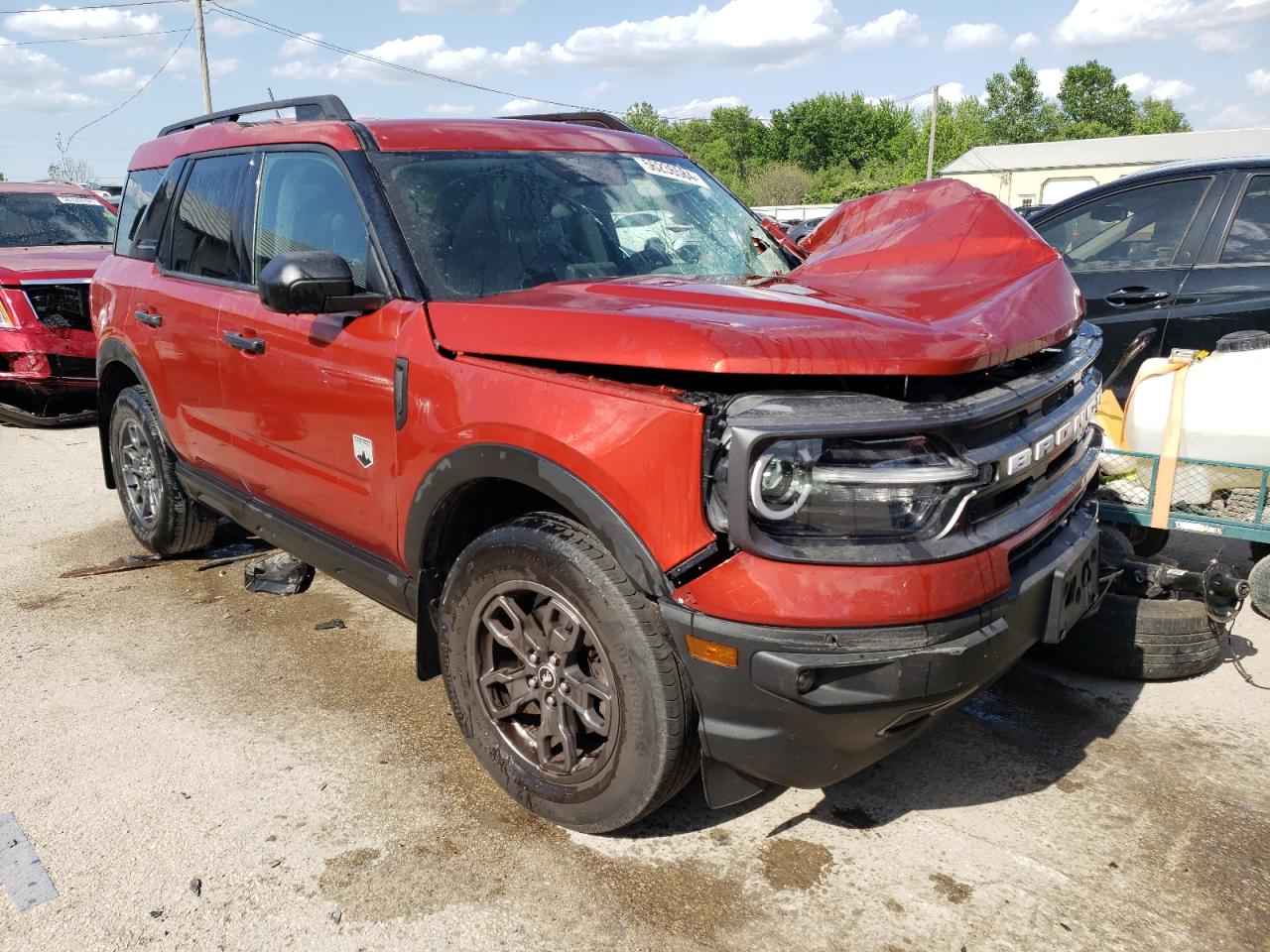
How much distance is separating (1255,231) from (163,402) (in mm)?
5034

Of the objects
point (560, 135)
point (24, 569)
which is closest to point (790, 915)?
point (560, 135)

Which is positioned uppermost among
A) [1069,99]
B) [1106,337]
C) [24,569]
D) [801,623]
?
[1069,99]

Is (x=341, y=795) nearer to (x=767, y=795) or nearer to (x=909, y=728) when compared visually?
(x=767, y=795)

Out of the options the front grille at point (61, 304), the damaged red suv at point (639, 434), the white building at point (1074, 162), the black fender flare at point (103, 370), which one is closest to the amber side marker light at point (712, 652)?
the damaged red suv at point (639, 434)

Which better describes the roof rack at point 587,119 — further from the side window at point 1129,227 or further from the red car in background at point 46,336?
the red car in background at point 46,336

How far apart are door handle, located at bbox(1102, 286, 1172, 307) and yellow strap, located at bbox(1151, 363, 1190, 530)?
3.51 ft

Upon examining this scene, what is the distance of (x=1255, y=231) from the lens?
4637 mm

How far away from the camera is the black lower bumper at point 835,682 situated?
211 cm

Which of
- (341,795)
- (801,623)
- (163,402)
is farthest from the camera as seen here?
(163,402)

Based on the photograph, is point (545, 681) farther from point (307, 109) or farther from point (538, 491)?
point (307, 109)

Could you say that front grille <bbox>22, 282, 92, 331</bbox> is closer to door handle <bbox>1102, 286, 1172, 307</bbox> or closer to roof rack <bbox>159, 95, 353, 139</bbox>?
roof rack <bbox>159, 95, 353, 139</bbox>

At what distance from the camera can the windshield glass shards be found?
9.41 meters

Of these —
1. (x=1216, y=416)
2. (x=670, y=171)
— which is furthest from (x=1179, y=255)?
(x=670, y=171)

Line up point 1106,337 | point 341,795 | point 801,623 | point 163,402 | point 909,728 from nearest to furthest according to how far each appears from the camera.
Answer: point 801,623 → point 909,728 → point 341,795 → point 163,402 → point 1106,337
